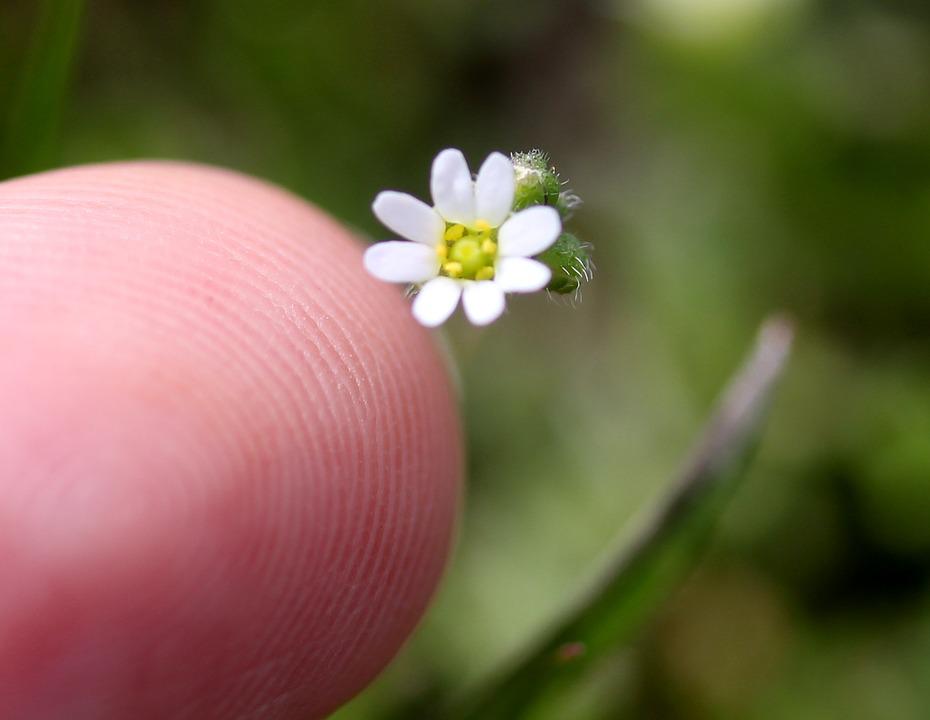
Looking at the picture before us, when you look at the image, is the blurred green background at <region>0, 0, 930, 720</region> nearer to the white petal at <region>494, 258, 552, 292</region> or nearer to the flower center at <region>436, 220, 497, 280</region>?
the flower center at <region>436, 220, 497, 280</region>

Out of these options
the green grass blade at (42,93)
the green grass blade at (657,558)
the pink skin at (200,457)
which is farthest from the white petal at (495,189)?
the green grass blade at (42,93)

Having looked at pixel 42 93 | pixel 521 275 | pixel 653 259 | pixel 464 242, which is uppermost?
pixel 42 93

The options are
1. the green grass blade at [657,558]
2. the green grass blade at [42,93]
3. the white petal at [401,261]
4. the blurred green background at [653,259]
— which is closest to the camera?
the white petal at [401,261]

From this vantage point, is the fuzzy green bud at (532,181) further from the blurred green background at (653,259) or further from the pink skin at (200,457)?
the blurred green background at (653,259)

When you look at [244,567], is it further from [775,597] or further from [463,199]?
[775,597]

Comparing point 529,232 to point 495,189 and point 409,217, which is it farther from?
point 409,217

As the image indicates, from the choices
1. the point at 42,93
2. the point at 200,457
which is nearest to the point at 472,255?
the point at 200,457
